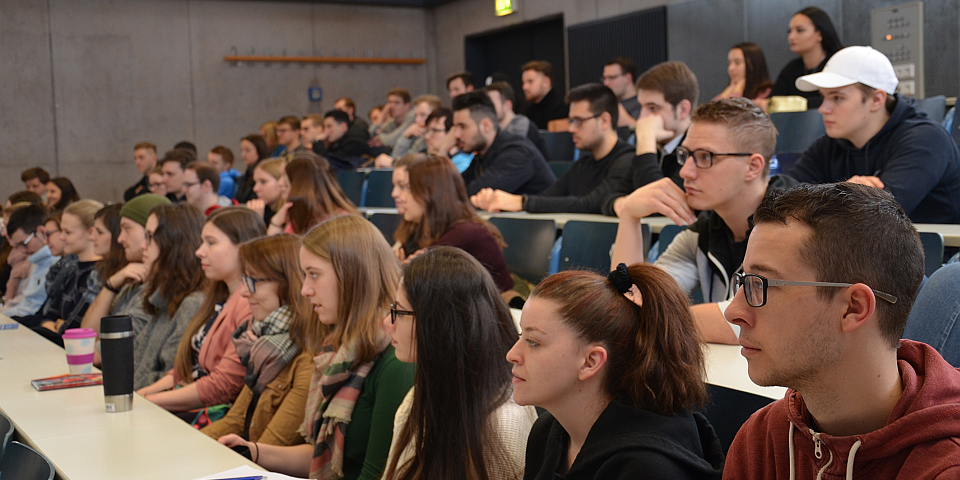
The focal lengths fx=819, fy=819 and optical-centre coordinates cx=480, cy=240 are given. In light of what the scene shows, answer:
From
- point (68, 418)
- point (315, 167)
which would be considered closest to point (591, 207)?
point (315, 167)

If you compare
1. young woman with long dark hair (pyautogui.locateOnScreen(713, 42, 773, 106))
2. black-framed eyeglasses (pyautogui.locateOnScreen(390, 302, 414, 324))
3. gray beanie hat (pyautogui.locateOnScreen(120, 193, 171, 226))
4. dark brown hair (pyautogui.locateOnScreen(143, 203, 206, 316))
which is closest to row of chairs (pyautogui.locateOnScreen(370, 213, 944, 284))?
black-framed eyeglasses (pyautogui.locateOnScreen(390, 302, 414, 324))

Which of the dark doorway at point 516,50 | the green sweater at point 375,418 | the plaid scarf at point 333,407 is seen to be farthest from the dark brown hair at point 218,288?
the dark doorway at point 516,50

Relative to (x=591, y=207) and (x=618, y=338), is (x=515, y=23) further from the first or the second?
(x=618, y=338)

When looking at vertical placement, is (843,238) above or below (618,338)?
above

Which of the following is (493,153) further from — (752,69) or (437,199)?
(752,69)

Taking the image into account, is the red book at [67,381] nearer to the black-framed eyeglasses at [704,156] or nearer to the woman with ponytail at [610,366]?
the woman with ponytail at [610,366]

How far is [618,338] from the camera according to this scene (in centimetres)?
151

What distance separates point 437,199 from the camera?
3676 mm

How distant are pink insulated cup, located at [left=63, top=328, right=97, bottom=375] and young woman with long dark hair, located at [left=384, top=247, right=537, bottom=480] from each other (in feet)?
5.08

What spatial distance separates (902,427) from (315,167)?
3.94 meters

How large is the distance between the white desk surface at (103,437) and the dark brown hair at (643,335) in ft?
2.91

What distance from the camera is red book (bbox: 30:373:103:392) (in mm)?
2753

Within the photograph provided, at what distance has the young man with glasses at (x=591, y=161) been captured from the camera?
14.2 ft

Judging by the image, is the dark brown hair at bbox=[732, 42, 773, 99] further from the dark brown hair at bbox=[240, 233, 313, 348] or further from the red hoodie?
the red hoodie
